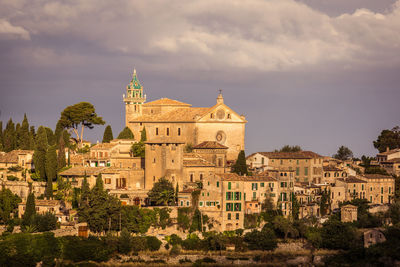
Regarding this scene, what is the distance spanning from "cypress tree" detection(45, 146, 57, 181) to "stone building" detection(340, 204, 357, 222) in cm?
2643

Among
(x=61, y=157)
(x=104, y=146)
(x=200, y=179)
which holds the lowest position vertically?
(x=200, y=179)

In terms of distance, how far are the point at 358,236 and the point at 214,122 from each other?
23132mm

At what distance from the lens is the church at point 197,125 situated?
3110 inches

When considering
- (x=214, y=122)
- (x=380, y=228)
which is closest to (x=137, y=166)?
(x=214, y=122)

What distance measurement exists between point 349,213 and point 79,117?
103ft

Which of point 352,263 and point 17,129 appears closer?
point 352,263

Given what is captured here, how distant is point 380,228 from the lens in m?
65.4

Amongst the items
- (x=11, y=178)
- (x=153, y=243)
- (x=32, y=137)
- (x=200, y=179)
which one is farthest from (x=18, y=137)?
(x=153, y=243)

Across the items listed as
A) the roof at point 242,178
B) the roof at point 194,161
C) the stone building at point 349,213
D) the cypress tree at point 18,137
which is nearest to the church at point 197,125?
the roof at point 194,161

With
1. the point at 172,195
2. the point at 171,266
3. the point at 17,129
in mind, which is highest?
the point at 17,129

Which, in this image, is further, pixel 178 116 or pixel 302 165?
pixel 178 116

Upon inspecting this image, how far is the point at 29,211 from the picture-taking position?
60406 millimetres

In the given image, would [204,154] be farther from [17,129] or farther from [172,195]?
[17,129]

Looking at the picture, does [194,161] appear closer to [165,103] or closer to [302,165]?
[302,165]
